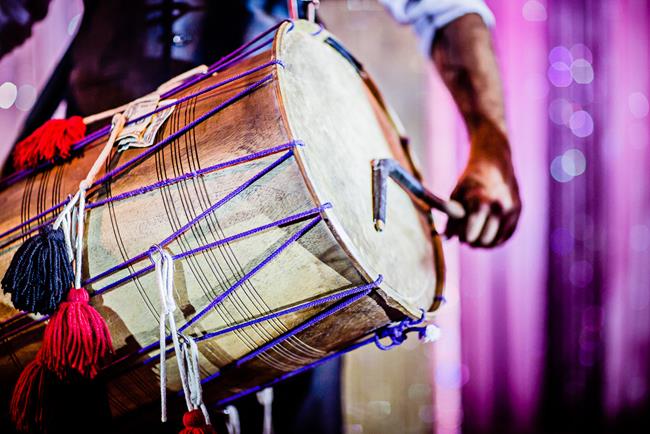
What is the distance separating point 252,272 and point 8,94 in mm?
1195

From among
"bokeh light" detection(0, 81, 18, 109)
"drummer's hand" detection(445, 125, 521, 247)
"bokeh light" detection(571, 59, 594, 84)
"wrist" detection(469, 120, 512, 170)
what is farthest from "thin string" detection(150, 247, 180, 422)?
"bokeh light" detection(571, 59, 594, 84)

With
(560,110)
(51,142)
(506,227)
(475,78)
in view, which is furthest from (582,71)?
(51,142)

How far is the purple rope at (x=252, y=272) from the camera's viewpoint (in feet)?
1.92

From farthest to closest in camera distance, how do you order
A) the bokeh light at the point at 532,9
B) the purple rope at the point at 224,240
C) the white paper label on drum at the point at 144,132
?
the bokeh light at the point at 532,9
the white paper label on drum at the point at 144,132
the purple rope at the point at 224,240

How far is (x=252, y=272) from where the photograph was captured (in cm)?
62

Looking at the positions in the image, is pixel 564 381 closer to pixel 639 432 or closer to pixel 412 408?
pixel 639 432

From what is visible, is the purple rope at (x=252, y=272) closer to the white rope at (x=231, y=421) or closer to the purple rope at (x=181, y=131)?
the purple rope at (x=181, y=131)

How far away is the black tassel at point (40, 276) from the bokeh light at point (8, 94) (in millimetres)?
989

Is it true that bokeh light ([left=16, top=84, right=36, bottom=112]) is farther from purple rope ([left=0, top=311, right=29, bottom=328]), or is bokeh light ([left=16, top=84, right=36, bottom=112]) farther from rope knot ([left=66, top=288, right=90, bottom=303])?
rope knot ([left=66, top=288, right=90, bottom=303])

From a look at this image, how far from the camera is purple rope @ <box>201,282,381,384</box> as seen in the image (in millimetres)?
638

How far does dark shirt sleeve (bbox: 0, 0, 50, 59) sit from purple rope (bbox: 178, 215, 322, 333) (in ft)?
2.57

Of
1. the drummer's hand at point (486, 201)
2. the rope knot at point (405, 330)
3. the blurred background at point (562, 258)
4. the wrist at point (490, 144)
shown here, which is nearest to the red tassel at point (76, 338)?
the rope knot at point (405, 330)

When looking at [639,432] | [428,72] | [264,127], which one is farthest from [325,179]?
[639,432]

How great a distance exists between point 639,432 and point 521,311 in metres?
0.79
